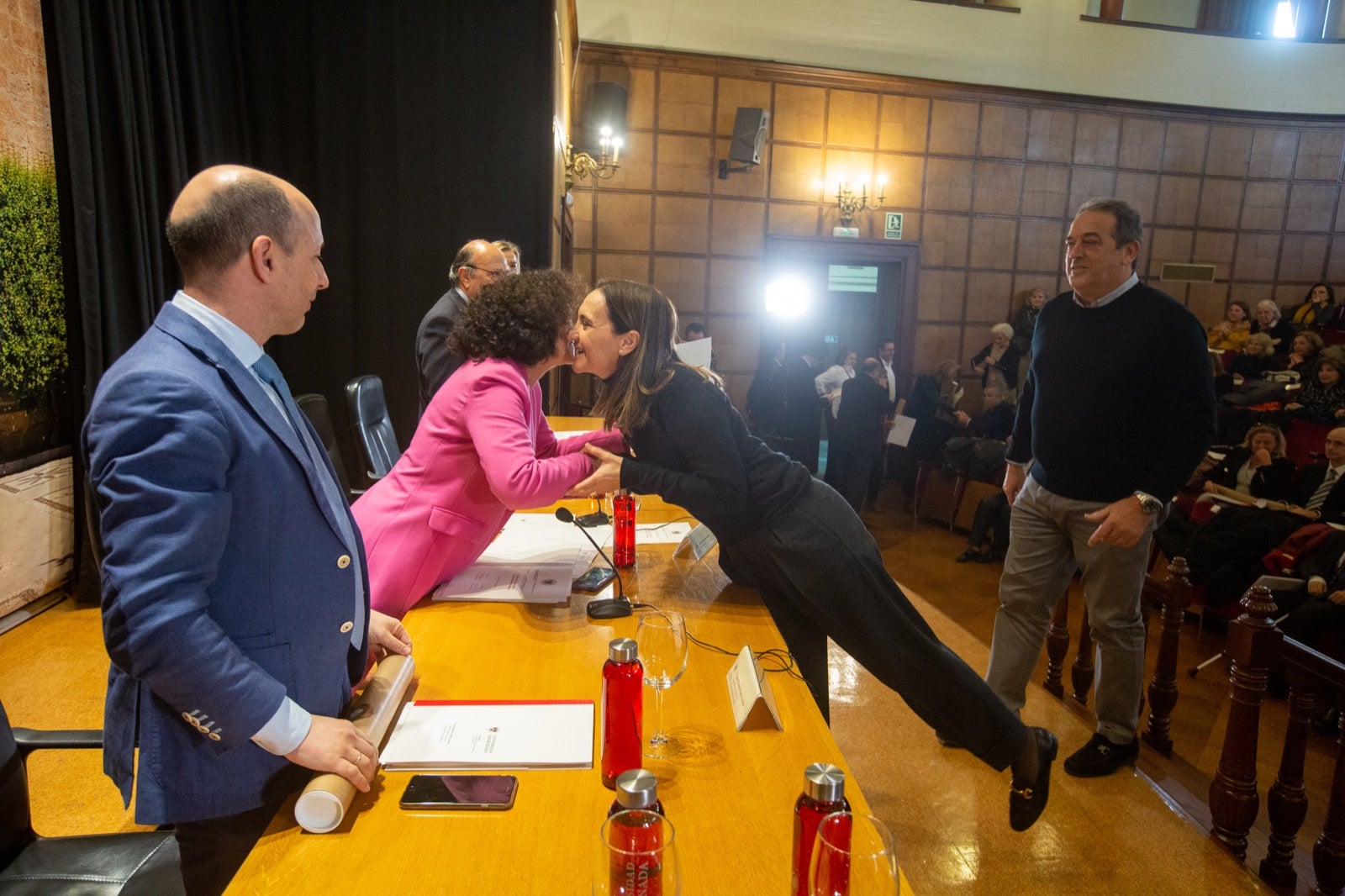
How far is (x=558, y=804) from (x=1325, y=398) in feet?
23.4

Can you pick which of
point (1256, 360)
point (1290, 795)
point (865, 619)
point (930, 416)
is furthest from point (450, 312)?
point (1256, 360)

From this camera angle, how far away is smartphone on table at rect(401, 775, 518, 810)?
1.03 m

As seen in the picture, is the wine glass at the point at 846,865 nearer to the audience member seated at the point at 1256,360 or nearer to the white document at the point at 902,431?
the white document at the point at 902,431

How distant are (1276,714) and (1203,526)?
1292 mm

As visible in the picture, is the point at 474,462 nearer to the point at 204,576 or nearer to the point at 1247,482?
the point at 204,576

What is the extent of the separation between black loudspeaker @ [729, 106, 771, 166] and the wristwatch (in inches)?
237

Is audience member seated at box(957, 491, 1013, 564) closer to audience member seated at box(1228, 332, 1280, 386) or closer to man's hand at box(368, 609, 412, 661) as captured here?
audience member seated at box(1228, 332, 1280, 386)

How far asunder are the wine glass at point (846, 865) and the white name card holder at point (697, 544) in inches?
45.7

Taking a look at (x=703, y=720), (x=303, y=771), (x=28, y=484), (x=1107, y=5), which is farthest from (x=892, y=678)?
(x=1107, y=5)

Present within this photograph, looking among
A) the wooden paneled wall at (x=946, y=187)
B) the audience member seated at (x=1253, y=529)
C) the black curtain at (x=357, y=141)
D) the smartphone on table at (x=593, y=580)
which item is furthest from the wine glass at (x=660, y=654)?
the wooden paneled wall at (x=946, y=187)

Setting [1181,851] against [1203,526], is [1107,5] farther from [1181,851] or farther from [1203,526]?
[1181,851]

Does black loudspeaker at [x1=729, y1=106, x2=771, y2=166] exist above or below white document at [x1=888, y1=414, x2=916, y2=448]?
above

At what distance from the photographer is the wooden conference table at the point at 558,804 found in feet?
2.99

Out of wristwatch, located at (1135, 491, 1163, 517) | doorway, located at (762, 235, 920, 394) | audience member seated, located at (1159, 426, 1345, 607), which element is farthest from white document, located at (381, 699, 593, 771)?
doorway, located at (762, 235, 920, 394)
